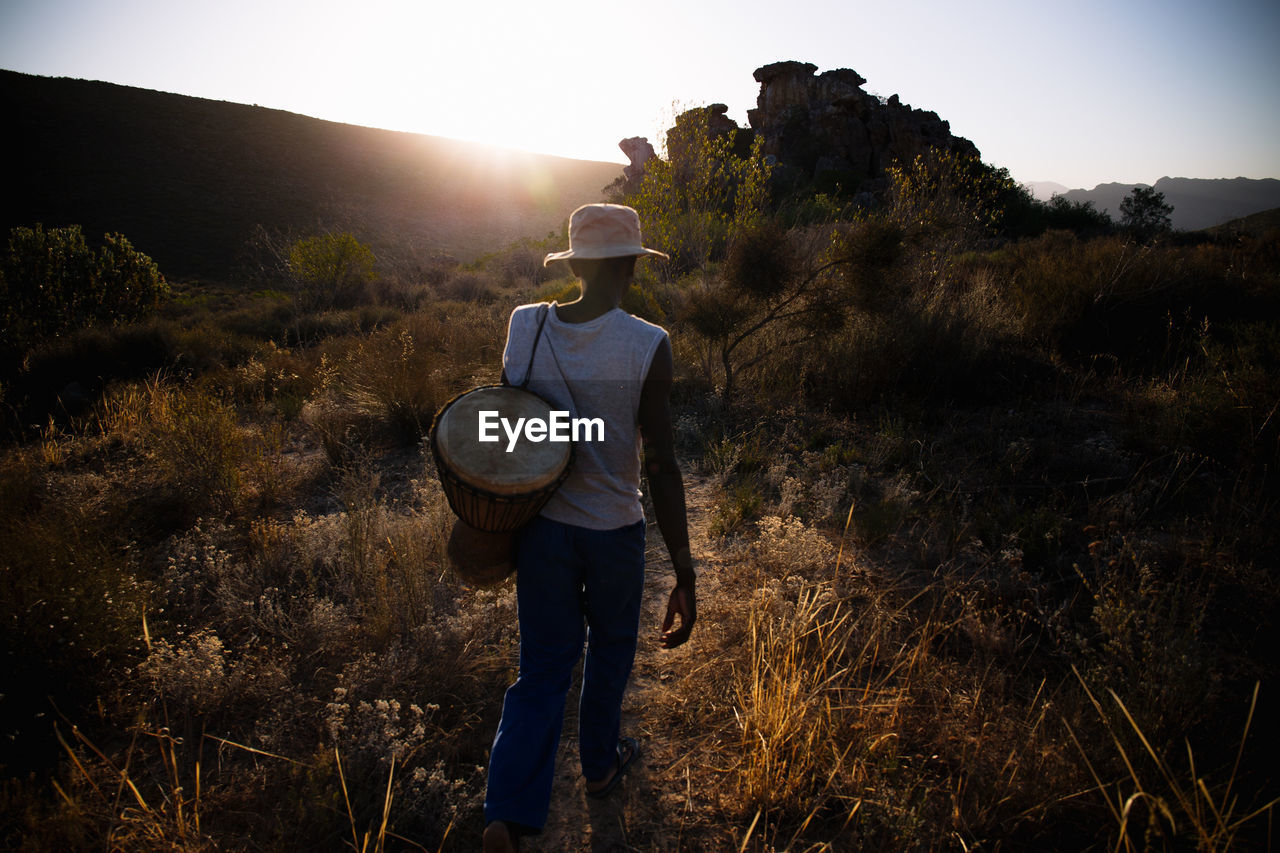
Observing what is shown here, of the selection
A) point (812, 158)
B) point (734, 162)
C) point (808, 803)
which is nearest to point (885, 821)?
point (808, 803)

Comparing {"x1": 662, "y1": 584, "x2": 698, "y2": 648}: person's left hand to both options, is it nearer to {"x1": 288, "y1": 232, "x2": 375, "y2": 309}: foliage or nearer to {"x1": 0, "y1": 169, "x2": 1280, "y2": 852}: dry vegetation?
{"x1": 0, "y1": 169, "x2": 1280, "y2": 852}: dry vegetation

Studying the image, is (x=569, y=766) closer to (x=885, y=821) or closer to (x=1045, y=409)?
(x=885, y=821)

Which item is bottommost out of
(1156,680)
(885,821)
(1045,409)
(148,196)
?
(885,821)

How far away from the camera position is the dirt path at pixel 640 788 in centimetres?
193

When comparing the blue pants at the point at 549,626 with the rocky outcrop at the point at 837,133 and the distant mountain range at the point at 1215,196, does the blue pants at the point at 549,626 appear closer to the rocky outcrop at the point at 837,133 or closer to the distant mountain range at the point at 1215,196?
the rocky outcrop at the point at 837,133

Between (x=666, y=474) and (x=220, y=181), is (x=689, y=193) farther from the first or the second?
(x=220, y=181)

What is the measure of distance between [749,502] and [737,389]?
10.8 ft

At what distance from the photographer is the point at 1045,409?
5.61 metres

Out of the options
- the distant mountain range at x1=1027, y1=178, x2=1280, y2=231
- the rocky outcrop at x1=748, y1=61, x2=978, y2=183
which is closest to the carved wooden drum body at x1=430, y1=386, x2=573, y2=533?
the rocky outcrop at x1=748, y1=61, x2=978, y2=183

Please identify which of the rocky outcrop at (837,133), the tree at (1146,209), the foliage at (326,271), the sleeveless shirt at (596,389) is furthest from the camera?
the rocky outcrop at (837,133)

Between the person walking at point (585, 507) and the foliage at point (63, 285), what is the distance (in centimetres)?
1468

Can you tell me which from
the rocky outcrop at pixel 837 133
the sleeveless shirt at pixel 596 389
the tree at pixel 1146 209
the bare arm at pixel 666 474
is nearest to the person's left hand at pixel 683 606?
the bare arm at pixel 666 474

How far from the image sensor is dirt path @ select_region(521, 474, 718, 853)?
6.33ft

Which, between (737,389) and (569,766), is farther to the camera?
(737,389)
